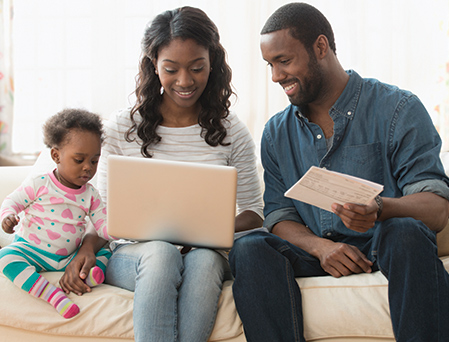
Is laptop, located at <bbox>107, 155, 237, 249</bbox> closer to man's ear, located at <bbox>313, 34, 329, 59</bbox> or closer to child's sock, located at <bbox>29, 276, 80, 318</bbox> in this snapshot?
child's sock, located at <bbox>29, 276, 80, 318</bbox>

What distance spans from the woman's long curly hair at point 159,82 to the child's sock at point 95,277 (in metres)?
0.44

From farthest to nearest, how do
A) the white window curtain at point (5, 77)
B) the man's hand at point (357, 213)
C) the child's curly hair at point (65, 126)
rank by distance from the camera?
the white window curtain at point (5, 77), the child's curly hair at point (65, 126), the man's hand at point (357, 213)

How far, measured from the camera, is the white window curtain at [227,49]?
2.60 m

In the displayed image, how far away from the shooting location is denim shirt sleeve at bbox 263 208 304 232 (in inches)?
64.0

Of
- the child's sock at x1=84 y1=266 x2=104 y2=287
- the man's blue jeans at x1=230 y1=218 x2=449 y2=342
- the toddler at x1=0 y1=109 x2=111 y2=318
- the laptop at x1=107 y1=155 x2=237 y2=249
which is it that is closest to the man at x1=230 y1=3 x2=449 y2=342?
the man's blue jeans at x1=230 y1=218 x2=449 y2=342

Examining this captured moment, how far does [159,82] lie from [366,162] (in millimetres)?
801

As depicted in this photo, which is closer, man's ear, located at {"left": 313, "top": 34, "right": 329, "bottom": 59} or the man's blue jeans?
the man's blue jeans

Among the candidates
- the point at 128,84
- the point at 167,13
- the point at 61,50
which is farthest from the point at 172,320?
the point at 61,50

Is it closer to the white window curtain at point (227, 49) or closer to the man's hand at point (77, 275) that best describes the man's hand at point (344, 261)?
the man's hand at point (77, 275)

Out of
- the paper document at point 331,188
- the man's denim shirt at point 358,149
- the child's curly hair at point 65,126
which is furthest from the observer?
the child's curly hair at point 65,126

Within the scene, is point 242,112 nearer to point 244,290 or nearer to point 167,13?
point 167,13

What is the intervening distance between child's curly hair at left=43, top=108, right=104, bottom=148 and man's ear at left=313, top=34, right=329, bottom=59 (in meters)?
0.77

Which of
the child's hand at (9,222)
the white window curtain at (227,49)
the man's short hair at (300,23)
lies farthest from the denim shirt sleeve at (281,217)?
the white window curtain at (227,49)

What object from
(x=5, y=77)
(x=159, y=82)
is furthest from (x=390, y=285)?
(x=5, y=77)
